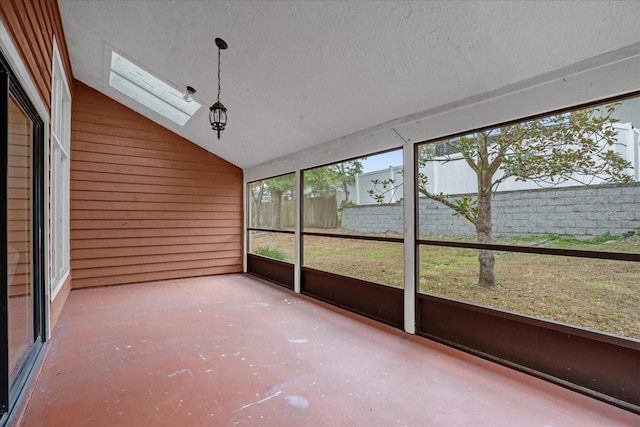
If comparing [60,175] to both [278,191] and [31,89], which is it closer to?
[31,89]

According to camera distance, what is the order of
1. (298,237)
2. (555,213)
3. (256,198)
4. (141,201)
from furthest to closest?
(256,198) < (141,201) < (298,237) < (555,213)

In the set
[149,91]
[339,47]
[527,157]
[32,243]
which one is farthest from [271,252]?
[527,157]

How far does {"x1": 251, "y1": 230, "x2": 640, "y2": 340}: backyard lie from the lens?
2.31 meters

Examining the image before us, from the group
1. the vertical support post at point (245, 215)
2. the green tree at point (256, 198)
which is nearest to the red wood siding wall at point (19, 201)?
the green tree at point (256, 198)

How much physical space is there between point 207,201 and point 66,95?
2.65 m

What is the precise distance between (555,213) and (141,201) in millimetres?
5880

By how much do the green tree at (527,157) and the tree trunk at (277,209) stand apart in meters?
3.09

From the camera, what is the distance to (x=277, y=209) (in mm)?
5875

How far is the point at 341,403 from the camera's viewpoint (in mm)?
2021

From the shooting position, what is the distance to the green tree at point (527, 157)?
2270 millimetres

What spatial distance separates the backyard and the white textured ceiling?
4.49 feet

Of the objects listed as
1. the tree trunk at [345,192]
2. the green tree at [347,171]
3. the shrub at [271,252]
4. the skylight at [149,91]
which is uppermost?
the skylight at [149,91]

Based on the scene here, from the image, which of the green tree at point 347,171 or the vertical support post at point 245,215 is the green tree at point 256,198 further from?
the green tree at point 347,171

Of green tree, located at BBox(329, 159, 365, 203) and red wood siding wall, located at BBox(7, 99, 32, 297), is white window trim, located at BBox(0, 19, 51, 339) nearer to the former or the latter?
red wood siding wall, located at BBox(7, 99, 32, 297)
